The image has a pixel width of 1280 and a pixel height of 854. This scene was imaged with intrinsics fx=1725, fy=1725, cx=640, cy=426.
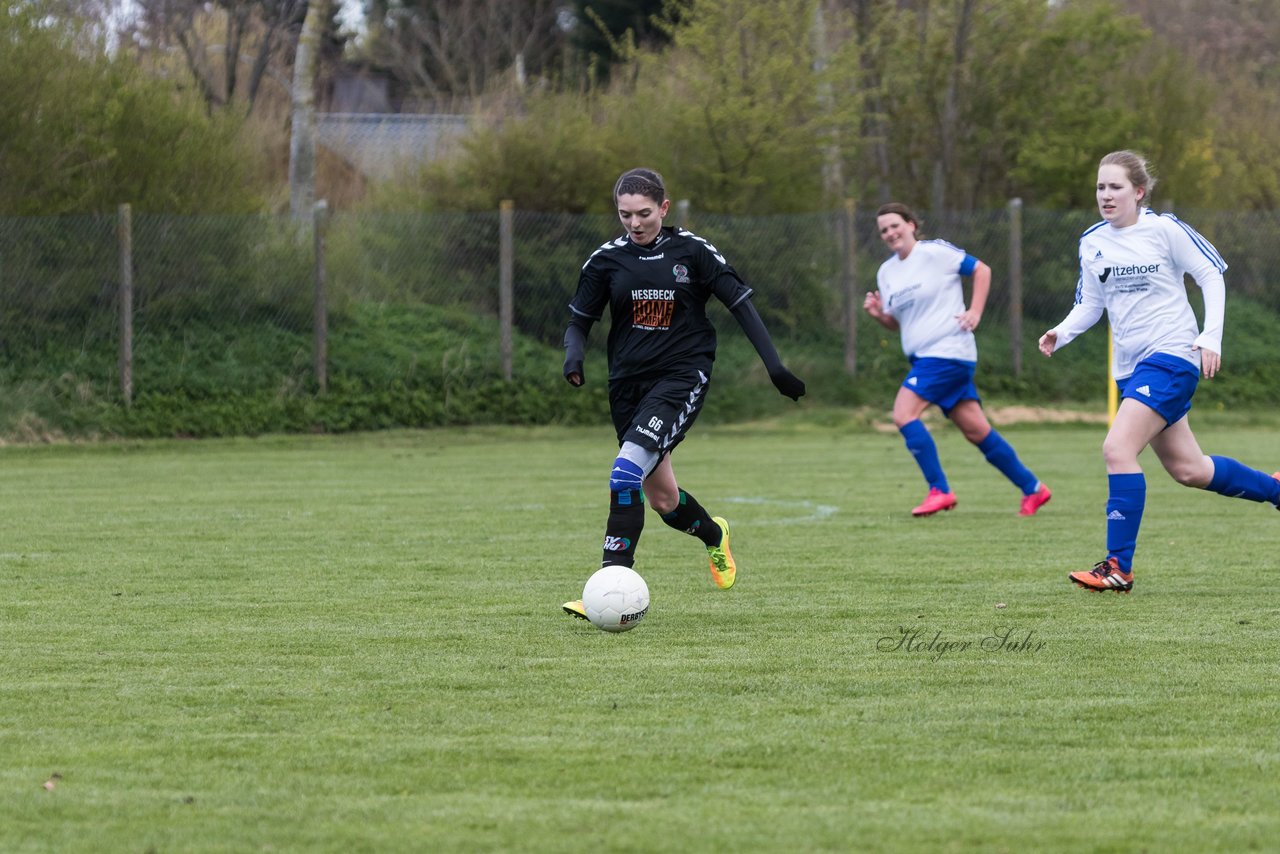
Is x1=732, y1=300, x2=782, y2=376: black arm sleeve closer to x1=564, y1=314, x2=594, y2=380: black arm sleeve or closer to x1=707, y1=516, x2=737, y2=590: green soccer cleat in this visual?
x1=564, y1=314, x2=594, y2=380: black arm sleeve

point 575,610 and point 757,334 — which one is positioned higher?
point 757,334

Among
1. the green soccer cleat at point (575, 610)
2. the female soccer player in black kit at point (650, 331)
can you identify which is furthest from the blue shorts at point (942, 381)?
the green soccer cleat at point (575, 610)

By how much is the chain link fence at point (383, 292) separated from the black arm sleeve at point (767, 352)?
494 inches

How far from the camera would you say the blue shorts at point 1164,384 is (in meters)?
7.33

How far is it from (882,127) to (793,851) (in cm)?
2367

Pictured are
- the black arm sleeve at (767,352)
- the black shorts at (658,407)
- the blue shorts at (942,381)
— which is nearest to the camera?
the black arm sleeve at (767,352)

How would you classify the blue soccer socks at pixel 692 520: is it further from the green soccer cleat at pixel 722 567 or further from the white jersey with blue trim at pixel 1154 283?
the white jersey with blue trim at pixel 1154 283

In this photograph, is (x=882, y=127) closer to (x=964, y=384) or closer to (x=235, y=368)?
(x=235, y=368)

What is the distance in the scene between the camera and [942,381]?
11.1 metres

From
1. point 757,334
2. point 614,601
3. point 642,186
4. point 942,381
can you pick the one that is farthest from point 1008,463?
point 614,601

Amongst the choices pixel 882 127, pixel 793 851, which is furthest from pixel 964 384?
pixel 882 127

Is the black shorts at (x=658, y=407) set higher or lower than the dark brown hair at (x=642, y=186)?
lower

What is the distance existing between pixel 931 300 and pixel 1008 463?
120 centimetres

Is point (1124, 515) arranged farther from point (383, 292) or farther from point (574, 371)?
point (383, 292)
